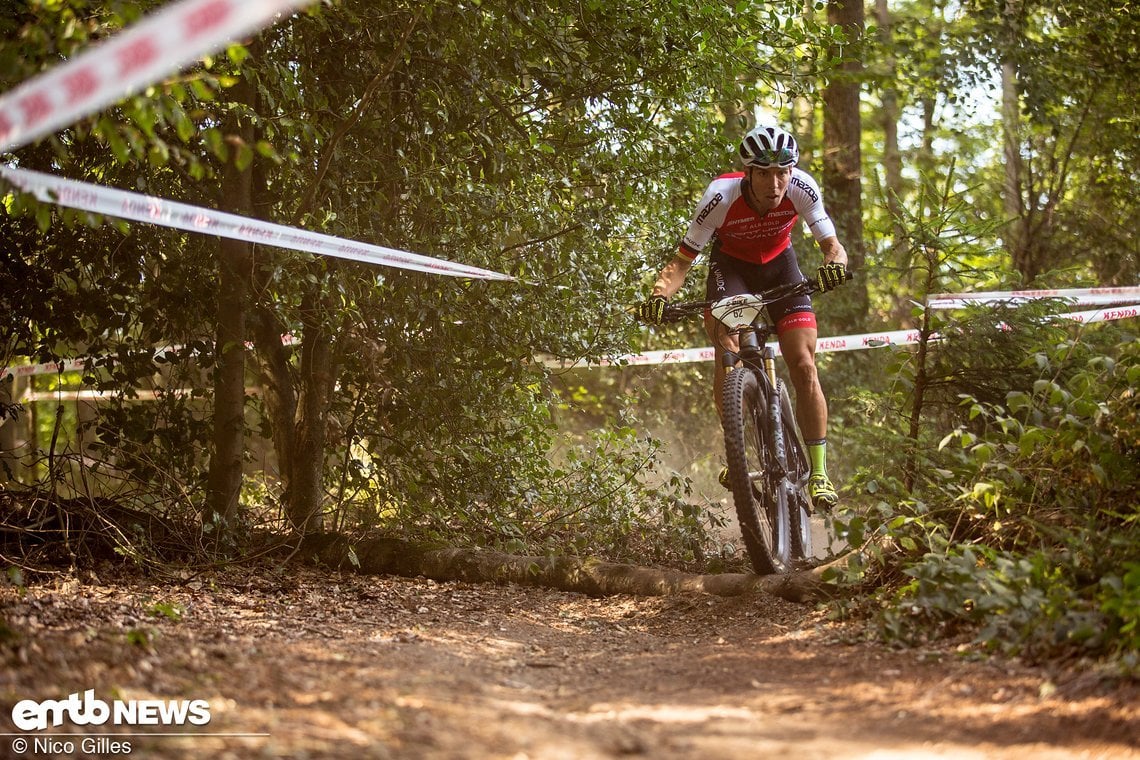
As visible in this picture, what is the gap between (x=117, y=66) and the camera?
294cm

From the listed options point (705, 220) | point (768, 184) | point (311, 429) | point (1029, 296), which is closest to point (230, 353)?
point (311, 429)

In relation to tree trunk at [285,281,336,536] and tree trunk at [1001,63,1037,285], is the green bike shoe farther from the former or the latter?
tree trunk at [1001,63,1037,285]

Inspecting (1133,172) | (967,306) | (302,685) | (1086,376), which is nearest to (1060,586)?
(1086,376)

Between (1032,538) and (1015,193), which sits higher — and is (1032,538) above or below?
below

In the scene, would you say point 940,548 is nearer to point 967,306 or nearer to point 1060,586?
point 1060,586

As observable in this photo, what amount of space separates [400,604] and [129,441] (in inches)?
76.9

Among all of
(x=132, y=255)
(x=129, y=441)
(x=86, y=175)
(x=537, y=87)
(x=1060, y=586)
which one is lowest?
(x=1060, y=586)

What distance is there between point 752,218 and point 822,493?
60.7 inches

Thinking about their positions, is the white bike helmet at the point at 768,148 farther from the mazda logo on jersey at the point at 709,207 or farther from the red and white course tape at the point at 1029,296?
the red and white course tape at the point at 1029,296

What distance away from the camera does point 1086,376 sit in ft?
14.2

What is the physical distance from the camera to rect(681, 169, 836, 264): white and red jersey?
5543mm

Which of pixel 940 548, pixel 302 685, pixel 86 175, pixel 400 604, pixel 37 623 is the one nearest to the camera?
pixel 302 685

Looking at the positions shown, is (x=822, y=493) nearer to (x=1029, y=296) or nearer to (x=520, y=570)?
(x=520, y=570)

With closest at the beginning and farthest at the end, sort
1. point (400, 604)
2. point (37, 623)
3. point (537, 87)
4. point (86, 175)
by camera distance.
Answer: point (37, 623)
point (400, 604)
point (86, 175)
point (537, 87)
